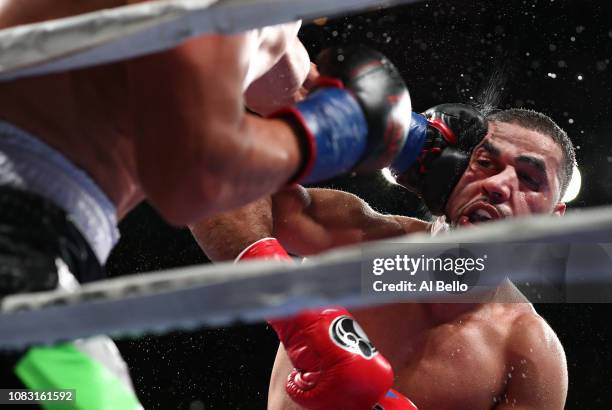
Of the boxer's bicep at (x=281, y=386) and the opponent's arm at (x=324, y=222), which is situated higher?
the opponent's arm at (x=324, y=222)

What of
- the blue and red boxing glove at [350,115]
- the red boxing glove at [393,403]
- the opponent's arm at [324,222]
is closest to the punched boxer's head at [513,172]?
the opponent's arm at [324,222]

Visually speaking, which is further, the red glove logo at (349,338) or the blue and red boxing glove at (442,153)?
the blue and red boxing glove at (442,153)

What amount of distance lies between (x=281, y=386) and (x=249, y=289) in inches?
55.3

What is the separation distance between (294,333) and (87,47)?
865 mm

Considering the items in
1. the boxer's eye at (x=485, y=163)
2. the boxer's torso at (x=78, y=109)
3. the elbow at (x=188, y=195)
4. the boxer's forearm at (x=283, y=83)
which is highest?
the boxer's torso at (x=78, y=109)

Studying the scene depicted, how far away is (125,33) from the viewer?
2.58 ft

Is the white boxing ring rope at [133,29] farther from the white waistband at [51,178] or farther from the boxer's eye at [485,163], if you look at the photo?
the boxer's eye at [485,163]

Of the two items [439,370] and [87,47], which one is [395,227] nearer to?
[439,370]

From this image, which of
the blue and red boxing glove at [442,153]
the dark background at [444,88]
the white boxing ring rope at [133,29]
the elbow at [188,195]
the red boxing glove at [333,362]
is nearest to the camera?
the white boxing ring rope at [133,29]

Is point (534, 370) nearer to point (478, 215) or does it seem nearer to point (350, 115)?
point (478, 215)

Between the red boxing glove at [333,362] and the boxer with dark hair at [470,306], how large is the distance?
35cm

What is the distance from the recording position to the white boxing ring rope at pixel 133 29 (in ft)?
2.54

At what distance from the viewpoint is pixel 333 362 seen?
1.45m

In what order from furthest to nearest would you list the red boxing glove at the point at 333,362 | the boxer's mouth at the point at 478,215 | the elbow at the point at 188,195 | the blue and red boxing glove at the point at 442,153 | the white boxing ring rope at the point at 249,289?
the boxer's mouth at the point at 478,215, the blue and red boxing glove at the point at 442,153, the red boxing glove at the point at 333,362, the elbow at the point at 188,195, the white boxing ring rope at the point at 249,289
